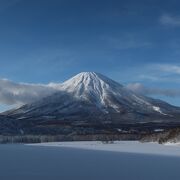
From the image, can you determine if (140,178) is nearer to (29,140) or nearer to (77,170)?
(77,170)

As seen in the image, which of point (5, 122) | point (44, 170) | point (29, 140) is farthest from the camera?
point (5, 122)

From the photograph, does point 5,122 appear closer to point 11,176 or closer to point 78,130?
point 78,130

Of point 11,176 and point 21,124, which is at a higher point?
point 21,124

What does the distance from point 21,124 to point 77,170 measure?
136 meters

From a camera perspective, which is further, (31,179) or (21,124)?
(21,124)

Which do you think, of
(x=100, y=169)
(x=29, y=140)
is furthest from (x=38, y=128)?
(x=100, y=169)

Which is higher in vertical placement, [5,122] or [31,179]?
[5,122]

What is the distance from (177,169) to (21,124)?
447ft

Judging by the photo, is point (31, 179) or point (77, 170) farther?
point (77, 170)

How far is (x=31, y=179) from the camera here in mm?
27781

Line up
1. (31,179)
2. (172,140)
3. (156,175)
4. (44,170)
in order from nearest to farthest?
1. (31,179)
2. (156,175)
3. (44,170)
4. (172,140)

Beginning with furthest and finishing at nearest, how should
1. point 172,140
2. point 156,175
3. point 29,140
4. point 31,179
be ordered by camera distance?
1. point 29,140
2. point 172,140
3. point 156,175
4. point 31,179

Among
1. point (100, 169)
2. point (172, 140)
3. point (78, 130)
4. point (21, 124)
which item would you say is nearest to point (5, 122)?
point (21, 124)

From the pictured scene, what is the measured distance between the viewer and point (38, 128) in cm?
17062
